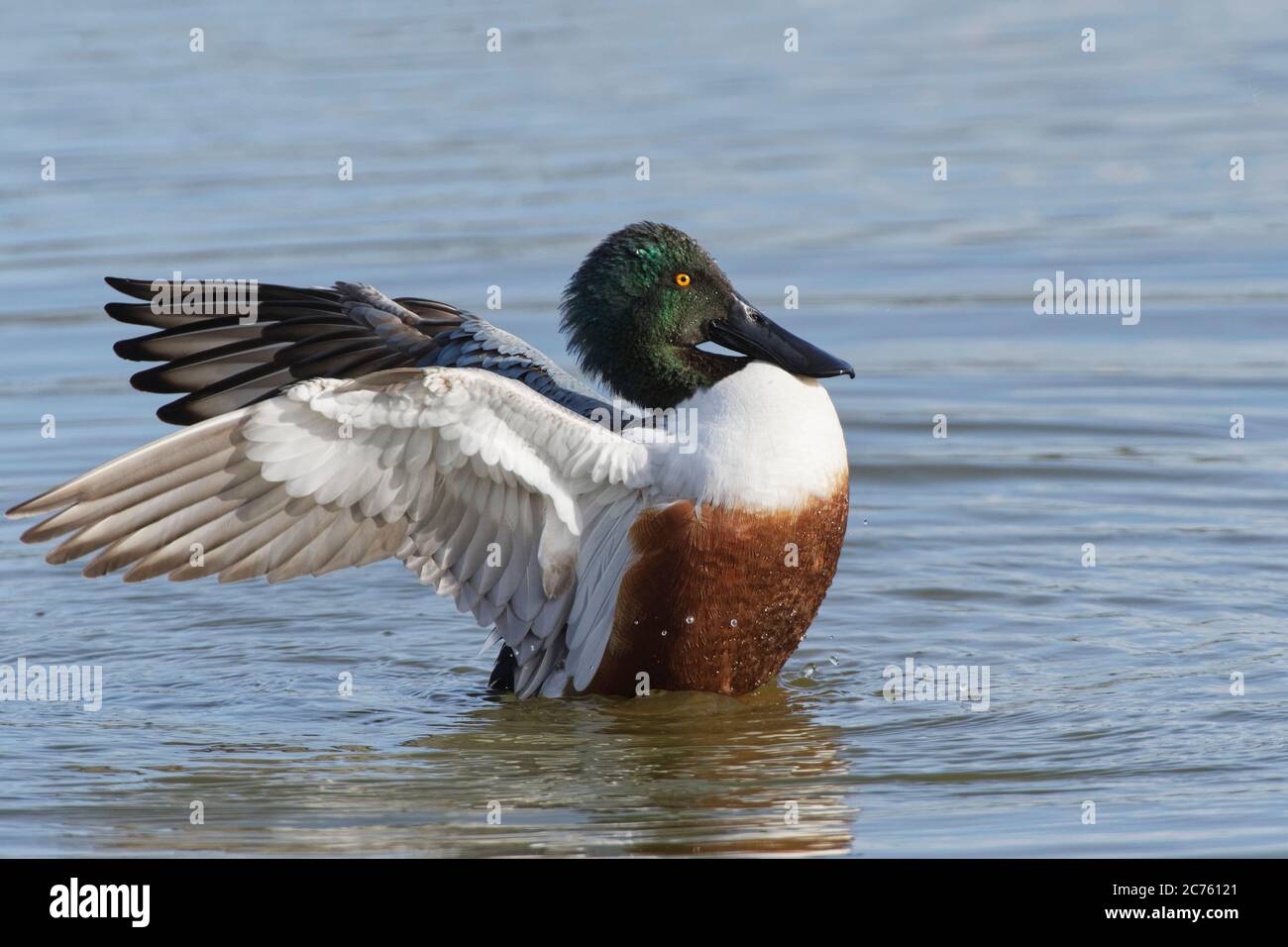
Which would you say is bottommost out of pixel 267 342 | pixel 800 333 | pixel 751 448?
pixel 751 448

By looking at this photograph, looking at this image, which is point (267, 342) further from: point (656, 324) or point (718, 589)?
point (718, 589)

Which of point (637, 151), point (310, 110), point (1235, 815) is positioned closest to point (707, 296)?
point (1235, 815)

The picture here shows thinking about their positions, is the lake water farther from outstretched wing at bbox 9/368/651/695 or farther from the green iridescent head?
the green iridescent head

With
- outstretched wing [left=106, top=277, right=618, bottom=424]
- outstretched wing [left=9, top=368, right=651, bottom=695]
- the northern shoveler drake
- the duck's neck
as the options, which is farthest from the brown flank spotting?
outstretched wing [left=106, top=277, right=618, bottom=424]

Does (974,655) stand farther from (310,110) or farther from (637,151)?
(310,110)

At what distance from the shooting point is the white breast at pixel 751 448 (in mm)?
6621

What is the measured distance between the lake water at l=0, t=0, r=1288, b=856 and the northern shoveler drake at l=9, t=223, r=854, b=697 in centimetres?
43

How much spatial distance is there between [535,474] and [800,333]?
5.02 meters

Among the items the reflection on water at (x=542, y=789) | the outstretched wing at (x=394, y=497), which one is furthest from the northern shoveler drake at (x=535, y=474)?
the reflection on water at (x=542, y=789)

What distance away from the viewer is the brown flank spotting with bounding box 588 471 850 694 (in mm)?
6637

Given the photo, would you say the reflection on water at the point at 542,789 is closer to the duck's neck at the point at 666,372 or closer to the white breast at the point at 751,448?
the white breast at the point at 751,448

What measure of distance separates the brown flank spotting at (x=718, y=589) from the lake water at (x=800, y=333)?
0.21 m

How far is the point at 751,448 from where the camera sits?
6668 millimetres

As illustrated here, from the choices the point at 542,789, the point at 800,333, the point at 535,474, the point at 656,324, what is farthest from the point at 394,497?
the point at 800,333
